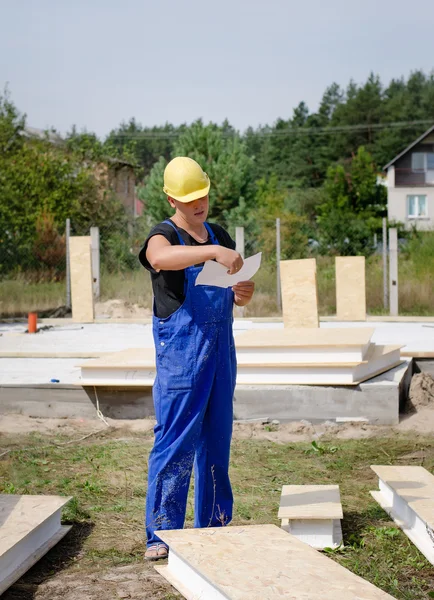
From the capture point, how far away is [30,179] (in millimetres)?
24547

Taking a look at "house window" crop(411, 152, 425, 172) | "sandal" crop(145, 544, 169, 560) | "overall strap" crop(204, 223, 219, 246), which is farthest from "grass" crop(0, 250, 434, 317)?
"house window" crop(411, 152, 425, 172)

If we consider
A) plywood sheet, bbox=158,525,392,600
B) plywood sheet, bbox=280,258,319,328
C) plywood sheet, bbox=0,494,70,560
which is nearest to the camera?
plywood sheet, bbox=158,525,392,600

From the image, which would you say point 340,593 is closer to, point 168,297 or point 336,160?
point 168,297

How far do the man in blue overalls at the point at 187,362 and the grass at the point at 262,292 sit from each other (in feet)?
43.6

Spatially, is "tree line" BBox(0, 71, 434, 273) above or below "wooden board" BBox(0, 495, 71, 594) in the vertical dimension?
above

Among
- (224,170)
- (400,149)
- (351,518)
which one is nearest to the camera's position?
(351,518)

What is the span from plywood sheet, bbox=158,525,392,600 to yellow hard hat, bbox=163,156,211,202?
1.61 m

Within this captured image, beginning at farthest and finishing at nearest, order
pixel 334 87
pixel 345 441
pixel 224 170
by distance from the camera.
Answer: pixel 334 87
pixel 224 170
pixel 345 441

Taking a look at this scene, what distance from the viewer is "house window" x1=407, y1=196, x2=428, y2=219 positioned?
56.9 m

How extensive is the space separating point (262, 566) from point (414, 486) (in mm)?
1698

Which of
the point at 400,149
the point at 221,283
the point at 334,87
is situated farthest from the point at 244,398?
the point at 334,87

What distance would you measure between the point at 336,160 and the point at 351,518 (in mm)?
75351

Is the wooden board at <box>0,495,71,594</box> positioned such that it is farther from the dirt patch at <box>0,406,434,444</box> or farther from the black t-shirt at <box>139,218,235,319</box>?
the dirt patch at <box>0,406,434,444</box>

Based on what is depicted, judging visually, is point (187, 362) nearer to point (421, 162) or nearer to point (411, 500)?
point (411, 500)
